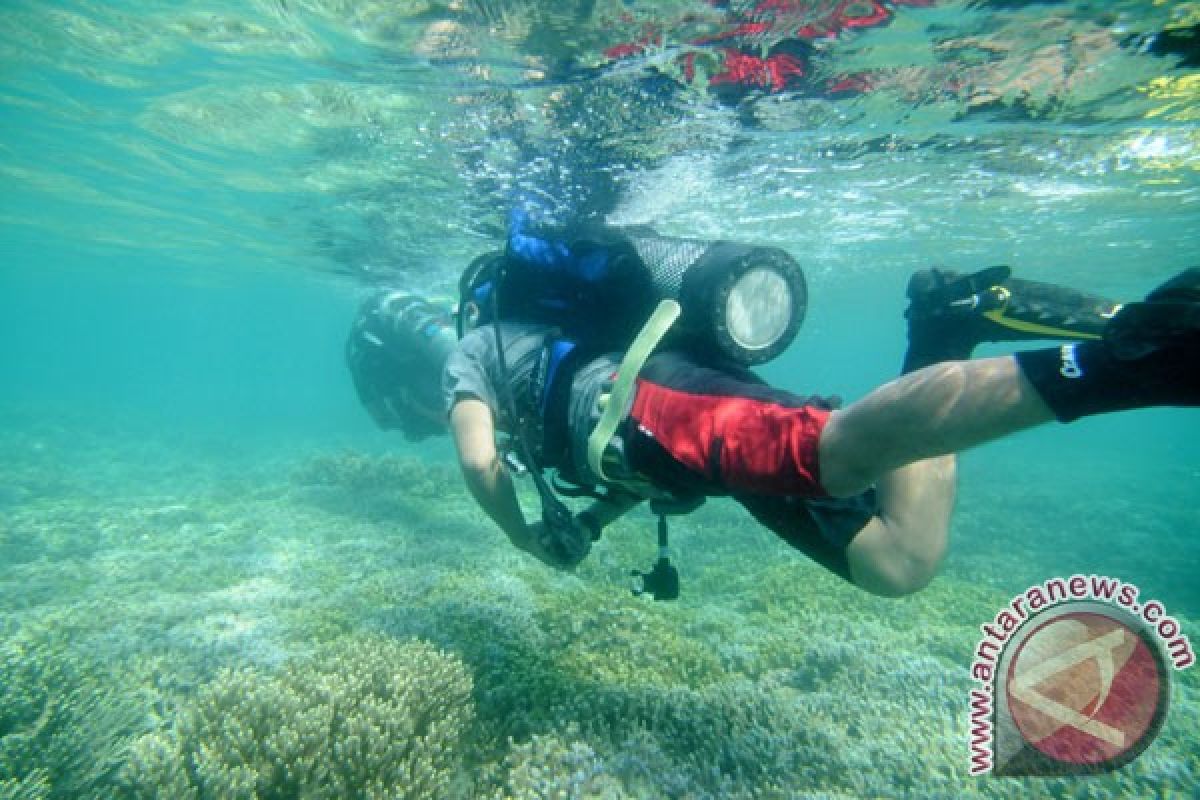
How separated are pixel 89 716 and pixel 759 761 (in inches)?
215

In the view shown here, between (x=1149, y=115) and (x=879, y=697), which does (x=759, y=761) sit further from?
(x=1149, y=115)

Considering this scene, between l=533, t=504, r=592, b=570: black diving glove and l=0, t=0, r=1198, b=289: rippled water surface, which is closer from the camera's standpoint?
l=533, t=504, r=592, b=570: black diving glove

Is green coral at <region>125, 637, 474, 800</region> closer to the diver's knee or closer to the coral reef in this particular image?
the coral reef

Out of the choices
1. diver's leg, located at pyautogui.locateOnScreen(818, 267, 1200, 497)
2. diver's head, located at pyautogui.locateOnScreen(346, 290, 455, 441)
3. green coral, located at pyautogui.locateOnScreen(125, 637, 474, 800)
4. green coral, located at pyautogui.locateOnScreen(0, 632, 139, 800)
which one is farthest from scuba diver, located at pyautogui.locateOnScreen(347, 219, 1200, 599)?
→ diver's head, located at pyautogui.locateOnScreen(346, 290, 455, 441)

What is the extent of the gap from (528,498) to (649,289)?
536 inches

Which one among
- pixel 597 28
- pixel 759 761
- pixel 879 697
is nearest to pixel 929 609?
pixel 879 697

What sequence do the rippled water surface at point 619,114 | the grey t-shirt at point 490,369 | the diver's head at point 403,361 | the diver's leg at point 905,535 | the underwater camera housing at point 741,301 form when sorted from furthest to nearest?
the diver's head at point 403,361
the rippled water surface at point 619,114
the grey t-shirt at point 490,369
the underwater camera housing at point 741,301
the diver's leg at point 905,535

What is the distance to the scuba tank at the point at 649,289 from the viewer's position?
3.66 meters

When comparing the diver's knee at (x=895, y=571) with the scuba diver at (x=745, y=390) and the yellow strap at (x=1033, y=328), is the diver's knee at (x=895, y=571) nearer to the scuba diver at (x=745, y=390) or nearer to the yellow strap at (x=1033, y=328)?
the scuba diver at (x=745, y=390)

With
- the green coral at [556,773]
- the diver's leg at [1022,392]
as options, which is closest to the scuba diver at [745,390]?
the diver's leg at [1022,392]

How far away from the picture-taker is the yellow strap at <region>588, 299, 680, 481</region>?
3.13 metres

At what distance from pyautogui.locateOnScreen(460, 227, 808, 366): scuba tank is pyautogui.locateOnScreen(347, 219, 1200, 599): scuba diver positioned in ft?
0.04

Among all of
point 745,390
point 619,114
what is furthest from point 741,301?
point 619,114

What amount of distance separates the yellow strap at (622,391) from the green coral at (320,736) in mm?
2254
